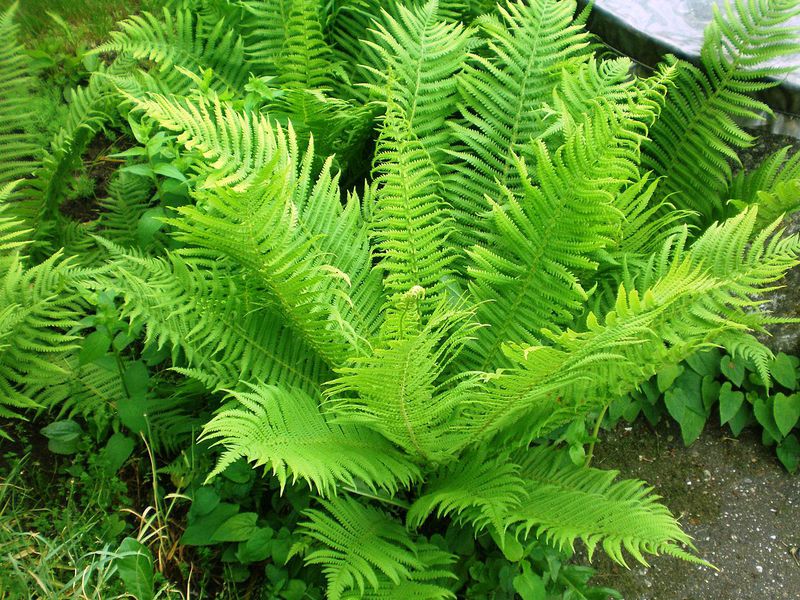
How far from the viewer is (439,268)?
224cm

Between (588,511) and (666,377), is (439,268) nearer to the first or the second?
(588,511)

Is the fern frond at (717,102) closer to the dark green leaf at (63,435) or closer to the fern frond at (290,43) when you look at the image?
the fern frond at (290,43)

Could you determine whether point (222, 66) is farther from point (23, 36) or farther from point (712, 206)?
point (712, 206)

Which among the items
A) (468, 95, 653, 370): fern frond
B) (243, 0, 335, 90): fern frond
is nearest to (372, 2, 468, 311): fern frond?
(468, 95, 653, 370): fern frond

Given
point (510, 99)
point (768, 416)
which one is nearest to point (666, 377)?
point (768, 416)

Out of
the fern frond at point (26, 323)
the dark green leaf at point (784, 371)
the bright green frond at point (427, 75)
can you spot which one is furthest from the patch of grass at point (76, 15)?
the dark green leaf at point (784, 371)

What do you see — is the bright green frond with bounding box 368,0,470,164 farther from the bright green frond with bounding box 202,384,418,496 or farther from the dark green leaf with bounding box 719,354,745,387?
the dark green leaf with bounding box 719,354,745,387

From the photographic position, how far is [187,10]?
8.98 feet

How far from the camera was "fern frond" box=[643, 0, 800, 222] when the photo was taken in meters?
2.36

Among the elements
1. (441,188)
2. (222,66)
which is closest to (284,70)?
(222,66)

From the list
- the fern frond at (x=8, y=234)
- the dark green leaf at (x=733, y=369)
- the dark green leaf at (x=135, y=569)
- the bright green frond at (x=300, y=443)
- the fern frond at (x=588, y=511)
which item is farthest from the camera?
the dark green leaf at (x=733, y=369)

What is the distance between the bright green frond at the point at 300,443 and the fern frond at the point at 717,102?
131 cm

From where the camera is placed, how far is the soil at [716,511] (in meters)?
2.36

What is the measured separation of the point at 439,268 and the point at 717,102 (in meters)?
1.04
